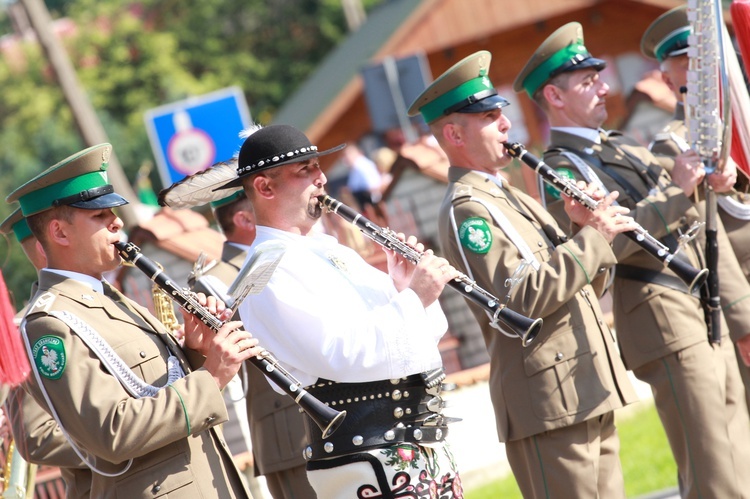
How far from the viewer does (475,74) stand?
16.5ft

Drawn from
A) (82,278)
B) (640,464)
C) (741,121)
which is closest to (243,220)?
(82,278)

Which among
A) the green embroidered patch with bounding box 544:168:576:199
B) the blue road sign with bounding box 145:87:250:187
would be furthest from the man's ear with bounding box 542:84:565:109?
the blue road sign with bounding box 145:87:250:187

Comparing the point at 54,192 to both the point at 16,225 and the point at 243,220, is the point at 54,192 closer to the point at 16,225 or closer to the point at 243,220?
the point at 16,225

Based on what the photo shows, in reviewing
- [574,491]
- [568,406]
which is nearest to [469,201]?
[568,406]

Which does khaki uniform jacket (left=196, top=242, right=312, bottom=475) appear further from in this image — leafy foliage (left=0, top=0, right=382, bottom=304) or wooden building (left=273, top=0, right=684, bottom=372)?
leafy foliage (left=0, top=0, right=382, bottom=304)

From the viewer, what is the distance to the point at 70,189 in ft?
13.1

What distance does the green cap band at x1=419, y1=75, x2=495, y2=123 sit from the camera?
16.4 feet

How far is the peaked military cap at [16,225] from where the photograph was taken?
464cm

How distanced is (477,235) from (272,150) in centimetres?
109

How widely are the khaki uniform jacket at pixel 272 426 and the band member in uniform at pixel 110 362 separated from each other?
1065mm

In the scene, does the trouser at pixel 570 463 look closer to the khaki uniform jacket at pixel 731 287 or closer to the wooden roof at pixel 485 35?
the khaki uniform jacket at pixel 731 287

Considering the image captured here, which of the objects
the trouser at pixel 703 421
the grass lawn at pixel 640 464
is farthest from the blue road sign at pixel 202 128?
the trouser at pixel 703 421

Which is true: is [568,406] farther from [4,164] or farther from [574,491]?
[4,164]

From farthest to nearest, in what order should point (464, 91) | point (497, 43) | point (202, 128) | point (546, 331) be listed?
point (497, 43)
point (202, 128)
point (464, 91)
point (546, 331)
